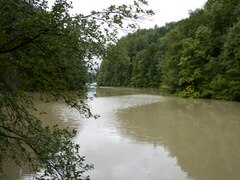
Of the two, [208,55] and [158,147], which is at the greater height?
[208,55]

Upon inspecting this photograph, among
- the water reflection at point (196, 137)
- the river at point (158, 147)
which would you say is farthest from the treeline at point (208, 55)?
the river at point (158, 147)

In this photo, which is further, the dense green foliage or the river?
the river

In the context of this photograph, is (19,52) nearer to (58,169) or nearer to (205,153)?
(58,169)

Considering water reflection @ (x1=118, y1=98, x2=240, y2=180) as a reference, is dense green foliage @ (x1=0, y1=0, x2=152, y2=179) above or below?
above

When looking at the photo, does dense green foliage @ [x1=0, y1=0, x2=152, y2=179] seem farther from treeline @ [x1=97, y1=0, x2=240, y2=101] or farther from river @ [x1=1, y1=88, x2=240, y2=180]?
treeline @ [x1=97, y1=0, x2=240, y2=101]

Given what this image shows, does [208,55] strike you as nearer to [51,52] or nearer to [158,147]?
[158,147]

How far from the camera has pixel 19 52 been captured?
8.83 ft

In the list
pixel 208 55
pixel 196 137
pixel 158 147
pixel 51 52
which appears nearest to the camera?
pixel 51 52

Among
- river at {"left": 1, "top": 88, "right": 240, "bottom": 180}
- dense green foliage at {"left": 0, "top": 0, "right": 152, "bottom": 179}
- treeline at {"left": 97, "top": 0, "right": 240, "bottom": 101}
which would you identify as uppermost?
treeline at {"left": 97, "top": 0, "right": 240, "bottom": 101}

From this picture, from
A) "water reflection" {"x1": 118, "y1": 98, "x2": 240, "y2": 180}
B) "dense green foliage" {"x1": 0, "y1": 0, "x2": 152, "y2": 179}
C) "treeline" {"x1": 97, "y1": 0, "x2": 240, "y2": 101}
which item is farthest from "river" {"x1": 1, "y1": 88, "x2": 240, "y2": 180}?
"treeline" {"x1": 97, "y1": 0, "x2": 240, "y2": 101}

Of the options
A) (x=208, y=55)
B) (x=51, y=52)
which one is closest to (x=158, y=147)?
(x=51, y=52)

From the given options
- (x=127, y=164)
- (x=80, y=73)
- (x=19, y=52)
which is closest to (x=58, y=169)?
(x=80, y=73)

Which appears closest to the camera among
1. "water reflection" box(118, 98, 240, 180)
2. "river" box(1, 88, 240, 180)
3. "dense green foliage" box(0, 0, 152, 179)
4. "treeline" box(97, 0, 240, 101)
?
"dense green foliage" box(0, 0, 152, 179)

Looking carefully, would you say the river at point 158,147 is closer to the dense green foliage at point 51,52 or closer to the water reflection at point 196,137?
the water reflection at point 196,137
